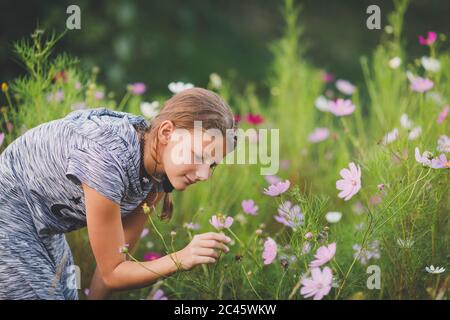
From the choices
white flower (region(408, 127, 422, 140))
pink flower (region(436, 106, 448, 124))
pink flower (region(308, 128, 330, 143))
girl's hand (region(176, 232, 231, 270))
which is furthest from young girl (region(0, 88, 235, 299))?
pink flower (region(308, 128, 330, 143))

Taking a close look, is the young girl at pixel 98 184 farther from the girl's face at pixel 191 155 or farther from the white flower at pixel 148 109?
the white flower at pixel 148 109

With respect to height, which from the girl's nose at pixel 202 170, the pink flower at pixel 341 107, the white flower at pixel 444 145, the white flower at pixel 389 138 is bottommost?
the girl's nose at pixel 202 170

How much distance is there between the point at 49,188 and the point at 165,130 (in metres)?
0.24

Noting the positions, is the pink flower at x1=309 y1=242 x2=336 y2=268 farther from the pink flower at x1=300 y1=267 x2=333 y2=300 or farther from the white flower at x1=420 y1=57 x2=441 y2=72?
the white flower at x1=420 y1=57 x2=441 y2=72

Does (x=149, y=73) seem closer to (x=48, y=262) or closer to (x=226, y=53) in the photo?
(x=226, y=53)

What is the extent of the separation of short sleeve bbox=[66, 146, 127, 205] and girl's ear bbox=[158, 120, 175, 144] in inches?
3.4

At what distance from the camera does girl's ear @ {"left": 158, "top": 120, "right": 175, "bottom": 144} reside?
1.20 m

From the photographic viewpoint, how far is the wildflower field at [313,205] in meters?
1.22

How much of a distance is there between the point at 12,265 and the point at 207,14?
2882mm

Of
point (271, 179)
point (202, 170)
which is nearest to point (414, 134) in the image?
point (271, 179)

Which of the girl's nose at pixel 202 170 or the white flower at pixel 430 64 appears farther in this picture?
the white flower at pixel 430 64

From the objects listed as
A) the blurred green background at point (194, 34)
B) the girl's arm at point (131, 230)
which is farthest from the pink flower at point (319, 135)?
the blurred green background at point (194, 34)

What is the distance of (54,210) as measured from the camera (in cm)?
126
